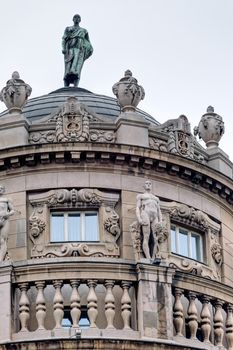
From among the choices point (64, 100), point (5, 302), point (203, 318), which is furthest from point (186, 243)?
point (64, 100)

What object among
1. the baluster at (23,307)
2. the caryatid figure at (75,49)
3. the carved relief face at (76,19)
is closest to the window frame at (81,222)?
the baluster at (23,307)

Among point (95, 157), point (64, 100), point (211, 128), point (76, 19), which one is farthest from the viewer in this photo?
point (76, 19)

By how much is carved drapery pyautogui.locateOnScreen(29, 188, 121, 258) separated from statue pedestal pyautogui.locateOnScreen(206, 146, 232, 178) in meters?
3.64

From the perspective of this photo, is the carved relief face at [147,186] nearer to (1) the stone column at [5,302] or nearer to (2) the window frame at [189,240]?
(2) the window frame at [189,240]

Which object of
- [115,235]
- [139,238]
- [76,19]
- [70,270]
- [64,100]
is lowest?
[70,270]

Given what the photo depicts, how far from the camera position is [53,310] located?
3008 cm

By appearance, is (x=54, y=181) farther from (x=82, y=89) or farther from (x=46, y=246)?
(x=82, y=89)

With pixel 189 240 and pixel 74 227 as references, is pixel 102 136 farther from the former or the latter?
pixel 189 240

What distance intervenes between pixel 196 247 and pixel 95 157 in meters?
3.59

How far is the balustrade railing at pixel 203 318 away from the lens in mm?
30453

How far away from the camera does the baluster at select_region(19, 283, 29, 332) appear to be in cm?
2967

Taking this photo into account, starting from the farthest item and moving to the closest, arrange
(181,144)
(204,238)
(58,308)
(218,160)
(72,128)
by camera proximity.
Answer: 1. (218,160)
2. (181,144)
3. (204,238)
4. (72,128)
5. (58,308)

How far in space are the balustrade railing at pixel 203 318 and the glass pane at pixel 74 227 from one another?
9.69ft

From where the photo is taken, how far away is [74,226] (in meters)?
31.9
